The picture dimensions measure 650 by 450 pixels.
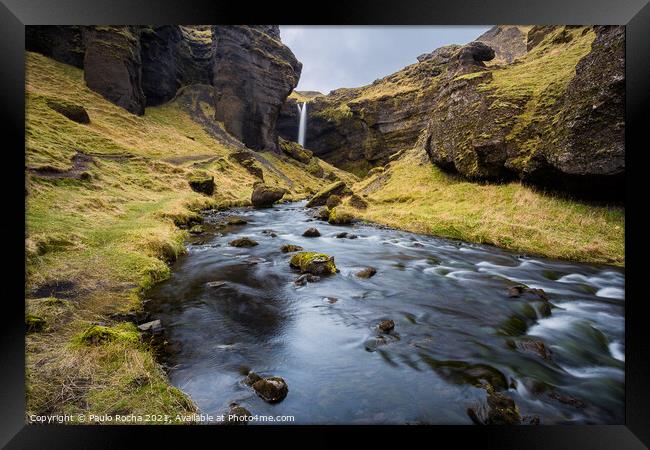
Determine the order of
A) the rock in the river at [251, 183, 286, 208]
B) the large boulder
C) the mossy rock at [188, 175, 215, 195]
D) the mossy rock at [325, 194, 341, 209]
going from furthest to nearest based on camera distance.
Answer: the large boulder → the rock in the river at [251, 183, 286, 208] → the mossy rock at [188, 175, 215, 195] → the mossy rock at [325, 194, 341, 209]

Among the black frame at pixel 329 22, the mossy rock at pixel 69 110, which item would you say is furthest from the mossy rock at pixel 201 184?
the black frame at pixel 329 22

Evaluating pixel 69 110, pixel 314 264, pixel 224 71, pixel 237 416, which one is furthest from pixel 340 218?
pixel 224 71

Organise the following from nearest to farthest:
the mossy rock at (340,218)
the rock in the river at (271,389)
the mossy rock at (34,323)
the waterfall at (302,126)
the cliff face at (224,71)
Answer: the rock in the river at (271,389) < the mossy rock at (34,323) < the mossy rock at (340,218) < the cliff face at (224,71) < the waterfall at (302,126)

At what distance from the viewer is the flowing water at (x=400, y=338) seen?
15.3 feet

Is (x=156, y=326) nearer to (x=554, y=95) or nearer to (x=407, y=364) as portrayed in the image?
(x=407, y=364)

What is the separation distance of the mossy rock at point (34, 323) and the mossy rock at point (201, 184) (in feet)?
104

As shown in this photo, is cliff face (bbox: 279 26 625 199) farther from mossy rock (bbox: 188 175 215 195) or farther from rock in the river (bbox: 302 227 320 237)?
mossy rock (bbox: 188 175 215 195)

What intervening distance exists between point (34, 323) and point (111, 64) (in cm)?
6940

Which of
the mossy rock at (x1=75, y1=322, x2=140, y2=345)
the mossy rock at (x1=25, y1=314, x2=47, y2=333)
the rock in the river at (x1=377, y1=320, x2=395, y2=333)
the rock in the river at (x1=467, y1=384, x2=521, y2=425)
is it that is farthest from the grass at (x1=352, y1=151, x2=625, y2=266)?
the mossy rock at (x1=25, y1=314, x2=47, y2=333)

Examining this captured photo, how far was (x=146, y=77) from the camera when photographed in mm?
77938

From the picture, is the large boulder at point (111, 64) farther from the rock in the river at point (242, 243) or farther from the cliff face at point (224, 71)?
the rock in the river at point (242, 243)

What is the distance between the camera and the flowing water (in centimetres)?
465

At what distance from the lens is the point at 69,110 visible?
3581cm

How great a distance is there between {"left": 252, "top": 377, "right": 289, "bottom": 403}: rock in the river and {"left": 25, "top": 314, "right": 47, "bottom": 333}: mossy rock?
12.3 feet
